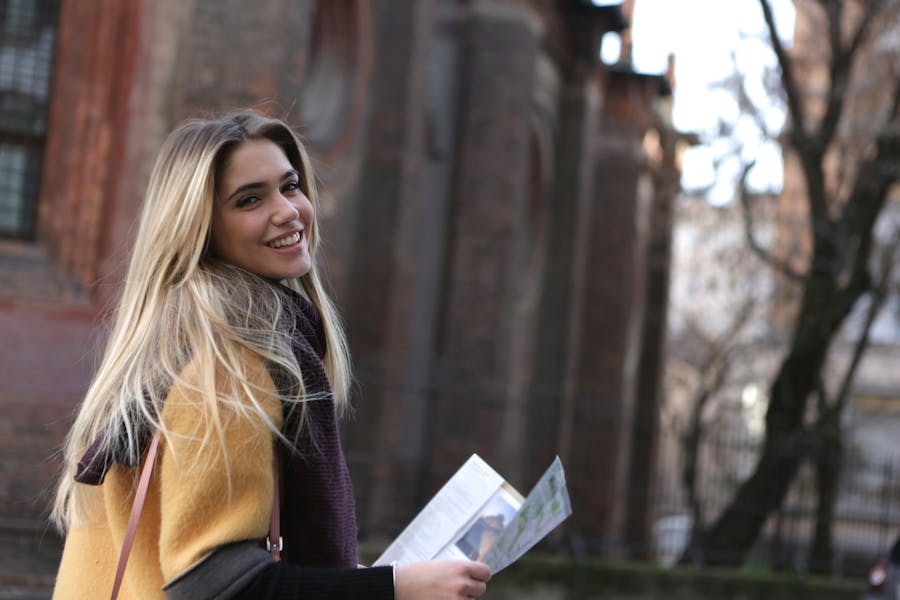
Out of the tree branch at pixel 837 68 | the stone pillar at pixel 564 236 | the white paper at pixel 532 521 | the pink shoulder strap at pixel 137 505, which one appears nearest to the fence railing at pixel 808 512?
the stone pillar at pixel 564 236

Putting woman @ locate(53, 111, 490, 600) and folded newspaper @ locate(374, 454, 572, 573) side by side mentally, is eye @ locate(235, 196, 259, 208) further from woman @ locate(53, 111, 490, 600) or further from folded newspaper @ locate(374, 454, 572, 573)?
folded newspaper @ locate(374, 454, 572, 573)

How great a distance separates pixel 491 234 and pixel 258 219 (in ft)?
46.5

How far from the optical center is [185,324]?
8.14 ft

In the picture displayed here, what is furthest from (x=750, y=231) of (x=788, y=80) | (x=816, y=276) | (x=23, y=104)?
(x=23, y=104)

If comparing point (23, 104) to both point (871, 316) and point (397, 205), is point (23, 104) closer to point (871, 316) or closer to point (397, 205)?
point (397, 205)

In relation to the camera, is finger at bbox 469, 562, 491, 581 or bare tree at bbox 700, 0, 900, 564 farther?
bare tree at bbox 700, 0, 900, 564

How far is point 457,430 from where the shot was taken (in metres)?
16.1

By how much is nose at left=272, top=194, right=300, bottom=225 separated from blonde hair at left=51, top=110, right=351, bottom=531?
120mm

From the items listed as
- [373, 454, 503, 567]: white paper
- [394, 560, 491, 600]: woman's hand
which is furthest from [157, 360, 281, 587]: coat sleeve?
[373, 454, 503, 567]: white paper

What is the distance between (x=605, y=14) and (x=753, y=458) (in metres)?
7.36

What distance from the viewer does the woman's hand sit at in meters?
2.45

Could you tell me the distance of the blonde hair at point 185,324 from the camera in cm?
241

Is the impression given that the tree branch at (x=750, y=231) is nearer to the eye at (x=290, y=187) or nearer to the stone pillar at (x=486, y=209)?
the stone pillar at (x=486, y=209)

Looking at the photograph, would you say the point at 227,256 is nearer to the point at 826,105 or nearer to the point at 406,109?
the point at 406,109
